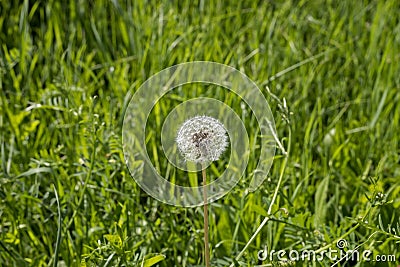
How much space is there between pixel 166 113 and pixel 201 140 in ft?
2.58

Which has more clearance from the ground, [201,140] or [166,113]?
[201,140]

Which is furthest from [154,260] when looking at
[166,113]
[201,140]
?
[166,113]

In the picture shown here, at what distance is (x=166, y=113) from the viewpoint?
193cm

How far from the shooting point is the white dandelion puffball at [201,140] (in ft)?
3.78

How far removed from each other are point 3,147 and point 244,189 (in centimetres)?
64

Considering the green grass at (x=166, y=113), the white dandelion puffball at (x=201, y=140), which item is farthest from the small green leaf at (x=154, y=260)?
the white dandelion puffball at (x=201, y=140)

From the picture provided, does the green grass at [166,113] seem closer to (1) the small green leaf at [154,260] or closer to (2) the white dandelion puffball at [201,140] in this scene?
(1) the small green leaf at [154,260]

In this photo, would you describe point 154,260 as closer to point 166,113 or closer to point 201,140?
point 201,140

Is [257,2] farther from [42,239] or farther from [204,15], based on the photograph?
[42,239]

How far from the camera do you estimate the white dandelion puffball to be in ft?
3.78

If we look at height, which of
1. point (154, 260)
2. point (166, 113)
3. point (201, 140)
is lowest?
point (154, 260)

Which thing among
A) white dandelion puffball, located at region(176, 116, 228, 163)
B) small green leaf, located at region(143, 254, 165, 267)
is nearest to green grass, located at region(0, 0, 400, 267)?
small green leaf, located at region(143, 254, 165, 267)

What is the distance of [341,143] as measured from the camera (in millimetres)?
1921

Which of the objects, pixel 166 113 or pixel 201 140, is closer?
pixel 201 140
